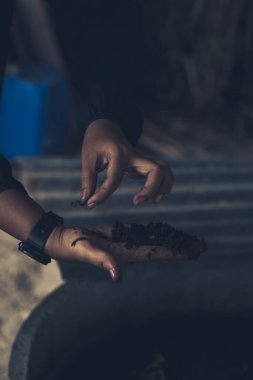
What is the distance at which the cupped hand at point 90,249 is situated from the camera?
1.12 m

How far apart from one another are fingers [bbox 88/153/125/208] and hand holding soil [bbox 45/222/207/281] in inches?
2.5

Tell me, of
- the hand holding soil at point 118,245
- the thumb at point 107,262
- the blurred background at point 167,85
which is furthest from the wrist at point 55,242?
the blurred background at point 167,85

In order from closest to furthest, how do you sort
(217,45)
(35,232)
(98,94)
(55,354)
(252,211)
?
(35,232) → (55,354) → (98,94) → (252,211) → (217,45)

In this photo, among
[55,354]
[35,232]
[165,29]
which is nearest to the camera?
[35,232]

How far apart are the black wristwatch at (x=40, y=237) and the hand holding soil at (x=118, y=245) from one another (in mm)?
12

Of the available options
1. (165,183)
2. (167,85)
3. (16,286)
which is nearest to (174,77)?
(167,85)

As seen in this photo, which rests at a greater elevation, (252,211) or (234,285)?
(234,285)

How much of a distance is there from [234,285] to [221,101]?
8.88 feet

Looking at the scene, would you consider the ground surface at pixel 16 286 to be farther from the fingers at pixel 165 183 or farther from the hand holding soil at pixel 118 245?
the fingers at pixel 165 183

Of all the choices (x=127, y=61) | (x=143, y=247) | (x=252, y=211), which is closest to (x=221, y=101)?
(x=252, y=211)

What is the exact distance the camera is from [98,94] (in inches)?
55.1

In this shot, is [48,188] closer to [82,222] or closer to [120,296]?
[82,222]

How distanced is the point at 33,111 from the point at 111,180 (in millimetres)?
2092

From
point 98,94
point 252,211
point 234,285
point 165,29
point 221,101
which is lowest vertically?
point 221,101
